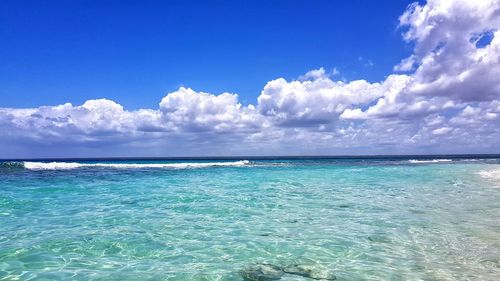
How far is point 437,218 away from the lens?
43.8 ft

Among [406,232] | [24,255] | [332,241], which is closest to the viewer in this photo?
[24,255]

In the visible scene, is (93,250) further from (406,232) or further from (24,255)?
(406,232)

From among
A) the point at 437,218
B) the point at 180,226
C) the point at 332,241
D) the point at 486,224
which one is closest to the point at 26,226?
the point at 180,226

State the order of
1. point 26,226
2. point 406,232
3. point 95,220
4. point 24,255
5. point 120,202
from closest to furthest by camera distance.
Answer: point 24,255 → point 406,232 → point 26,226 → point 95,220 → point 120,202

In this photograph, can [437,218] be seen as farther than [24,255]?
Yes

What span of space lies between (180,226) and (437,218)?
8.86 m

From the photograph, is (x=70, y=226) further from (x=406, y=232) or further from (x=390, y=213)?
(x=390, y=213)

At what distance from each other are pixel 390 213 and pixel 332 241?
5.25 m

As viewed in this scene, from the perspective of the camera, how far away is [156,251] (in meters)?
9.18

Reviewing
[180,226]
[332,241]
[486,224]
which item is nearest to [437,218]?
[486,224]

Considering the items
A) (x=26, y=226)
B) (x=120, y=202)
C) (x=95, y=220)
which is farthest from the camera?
(x=120, y=202)

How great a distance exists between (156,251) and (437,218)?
32.0ft

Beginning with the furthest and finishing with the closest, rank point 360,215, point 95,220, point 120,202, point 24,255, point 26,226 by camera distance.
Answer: point 120,202 → point 360,215 → point 95,220 → point 26,226 → point 24,255

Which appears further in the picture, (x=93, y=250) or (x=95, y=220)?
(x=95, y=220)
